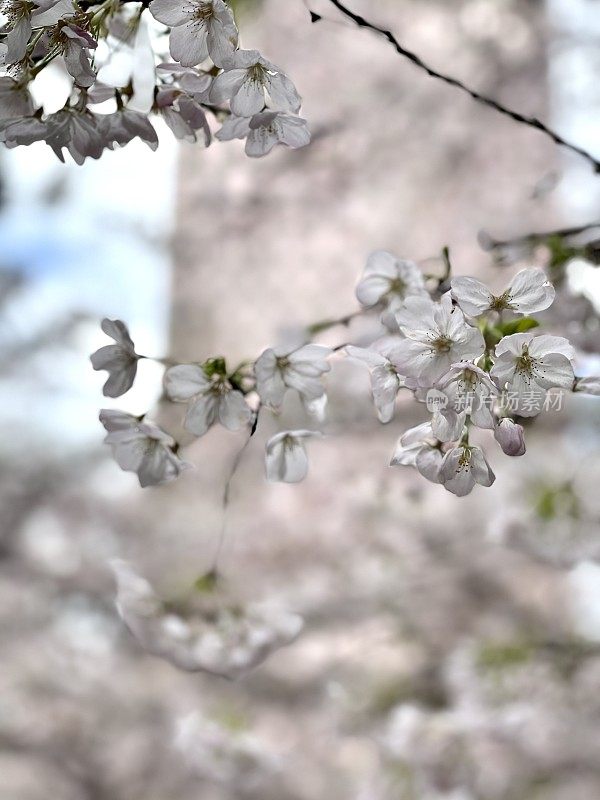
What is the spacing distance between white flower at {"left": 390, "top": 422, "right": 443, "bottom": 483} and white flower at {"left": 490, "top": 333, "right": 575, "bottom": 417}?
52 millimetres

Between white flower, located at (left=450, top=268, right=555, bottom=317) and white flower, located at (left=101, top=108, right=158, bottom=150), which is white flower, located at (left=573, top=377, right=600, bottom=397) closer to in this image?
white flower, located at (left=450, top=268, right=555, bottom=317)

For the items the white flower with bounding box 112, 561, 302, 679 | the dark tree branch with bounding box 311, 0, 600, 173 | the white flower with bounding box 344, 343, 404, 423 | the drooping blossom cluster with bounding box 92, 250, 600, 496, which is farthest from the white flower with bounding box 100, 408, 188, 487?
the white flower with bounding box 112, 561, 302, 679

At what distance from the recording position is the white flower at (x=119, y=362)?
417 millimetres

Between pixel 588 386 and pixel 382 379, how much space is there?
0.11 m

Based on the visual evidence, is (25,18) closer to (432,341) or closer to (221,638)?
(432,341)

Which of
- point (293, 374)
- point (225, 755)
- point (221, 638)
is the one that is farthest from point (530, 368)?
point (225, 755)

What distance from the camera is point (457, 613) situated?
148 cm

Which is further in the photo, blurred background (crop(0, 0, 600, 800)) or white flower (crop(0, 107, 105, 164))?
blurred background (crop(0, 0, 600, 800))

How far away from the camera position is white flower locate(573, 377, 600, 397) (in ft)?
1.30

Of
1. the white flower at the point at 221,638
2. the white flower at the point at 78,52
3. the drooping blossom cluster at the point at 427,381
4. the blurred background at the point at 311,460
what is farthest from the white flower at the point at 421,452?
the blurred background at the point at 311,460

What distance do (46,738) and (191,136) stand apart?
1.43 meters

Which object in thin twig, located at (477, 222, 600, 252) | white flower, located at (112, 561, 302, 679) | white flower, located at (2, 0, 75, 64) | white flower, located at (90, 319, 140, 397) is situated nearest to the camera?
white flower, located at (2, 0, 75, 64)

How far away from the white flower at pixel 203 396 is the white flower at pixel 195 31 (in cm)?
15

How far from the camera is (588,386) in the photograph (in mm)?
397
